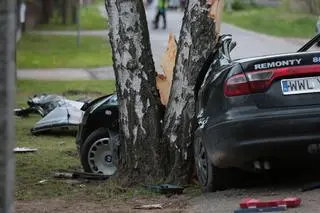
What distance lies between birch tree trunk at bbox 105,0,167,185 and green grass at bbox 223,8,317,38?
85.7 ft

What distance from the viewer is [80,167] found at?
10086mm

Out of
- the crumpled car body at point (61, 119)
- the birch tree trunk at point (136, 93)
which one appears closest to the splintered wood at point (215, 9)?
the birch tree trunk at point (136, 93)

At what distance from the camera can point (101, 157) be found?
9477 mm

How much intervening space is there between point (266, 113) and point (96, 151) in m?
3.01

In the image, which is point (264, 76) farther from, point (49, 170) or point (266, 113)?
point (49, 170)

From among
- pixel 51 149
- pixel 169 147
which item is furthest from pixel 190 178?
pixel 51 149

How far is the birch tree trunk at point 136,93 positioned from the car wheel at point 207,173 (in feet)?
2.05

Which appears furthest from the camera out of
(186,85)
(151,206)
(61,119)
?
(61,119)

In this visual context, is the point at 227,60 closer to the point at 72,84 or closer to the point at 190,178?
the point at 190,178

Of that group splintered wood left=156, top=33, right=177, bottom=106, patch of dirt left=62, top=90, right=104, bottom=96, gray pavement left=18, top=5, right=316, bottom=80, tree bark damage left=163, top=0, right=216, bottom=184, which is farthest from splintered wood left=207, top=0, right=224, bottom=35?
gray pavement left=18, top=5, right=316, bottom=80

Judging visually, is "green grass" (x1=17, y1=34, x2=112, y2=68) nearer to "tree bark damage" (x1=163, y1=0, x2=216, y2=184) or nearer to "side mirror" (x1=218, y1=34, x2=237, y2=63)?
"tree bark damage" (x1=163, y1=0, x2=216, y2=184)

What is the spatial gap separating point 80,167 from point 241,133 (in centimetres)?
365

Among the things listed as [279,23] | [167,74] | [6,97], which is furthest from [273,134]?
[279,23]

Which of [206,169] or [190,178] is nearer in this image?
[206,169]
